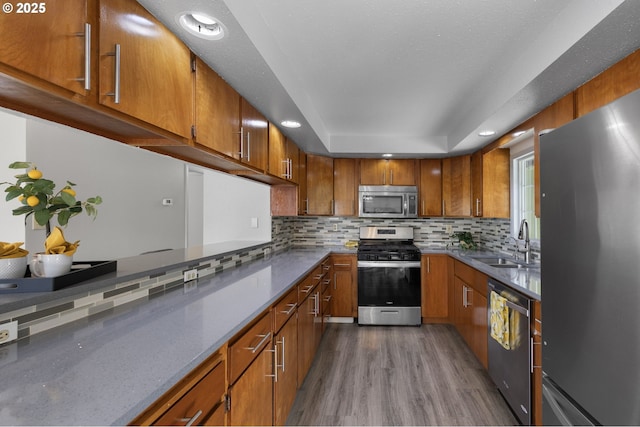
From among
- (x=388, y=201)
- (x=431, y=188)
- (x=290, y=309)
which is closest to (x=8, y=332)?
(x=290, y=309)

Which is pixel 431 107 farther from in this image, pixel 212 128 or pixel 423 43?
pixel 212 128

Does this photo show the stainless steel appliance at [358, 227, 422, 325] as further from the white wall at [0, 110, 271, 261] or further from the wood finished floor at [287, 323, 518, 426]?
the white wall at [0, 110, 271, 261]

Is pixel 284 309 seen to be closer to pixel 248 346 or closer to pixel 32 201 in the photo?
pixel 248 346

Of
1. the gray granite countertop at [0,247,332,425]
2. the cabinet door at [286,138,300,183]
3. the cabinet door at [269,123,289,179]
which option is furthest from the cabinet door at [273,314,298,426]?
the cabinet door at [286,138,300,183]

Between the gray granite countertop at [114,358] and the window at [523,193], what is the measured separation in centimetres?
292

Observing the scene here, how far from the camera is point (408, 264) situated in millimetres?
3738

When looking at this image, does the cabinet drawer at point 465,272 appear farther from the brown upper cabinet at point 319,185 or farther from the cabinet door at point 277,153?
the cabinet door at point 277,153

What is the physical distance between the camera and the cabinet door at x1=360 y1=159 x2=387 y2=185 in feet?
13.6

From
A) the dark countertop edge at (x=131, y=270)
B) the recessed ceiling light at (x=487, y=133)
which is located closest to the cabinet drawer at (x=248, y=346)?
the dark countertop edge at (x=131, y=270)

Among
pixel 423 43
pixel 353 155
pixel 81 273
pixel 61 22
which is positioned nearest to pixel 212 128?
pixel 61 22

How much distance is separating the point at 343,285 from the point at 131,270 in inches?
106

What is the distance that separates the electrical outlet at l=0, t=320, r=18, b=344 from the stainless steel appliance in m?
3.16

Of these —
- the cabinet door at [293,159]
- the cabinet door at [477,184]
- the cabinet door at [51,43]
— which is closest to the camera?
the cabinet door at [51,43]

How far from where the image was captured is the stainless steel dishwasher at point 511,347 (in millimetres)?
1844
